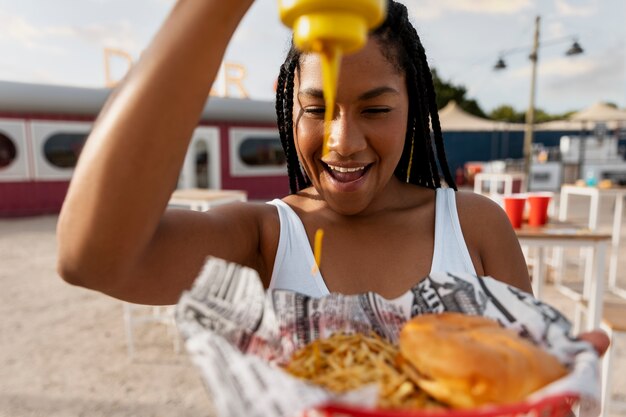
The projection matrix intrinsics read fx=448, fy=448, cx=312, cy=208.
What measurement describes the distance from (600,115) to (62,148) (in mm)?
18746

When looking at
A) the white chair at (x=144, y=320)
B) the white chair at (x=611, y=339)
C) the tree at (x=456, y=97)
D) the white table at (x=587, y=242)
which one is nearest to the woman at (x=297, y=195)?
the white chair at (x=611, y=339)

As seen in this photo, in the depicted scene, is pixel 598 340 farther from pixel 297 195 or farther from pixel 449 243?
pixel 297 195

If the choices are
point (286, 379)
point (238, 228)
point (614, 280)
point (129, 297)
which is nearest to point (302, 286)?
point (238, 228)

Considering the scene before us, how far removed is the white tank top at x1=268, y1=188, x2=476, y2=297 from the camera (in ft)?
4.36

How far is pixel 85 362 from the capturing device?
4184 millimetres

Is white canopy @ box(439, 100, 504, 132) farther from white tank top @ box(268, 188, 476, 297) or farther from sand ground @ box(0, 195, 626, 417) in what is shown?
white tank top @ box(268, 188, 476, 297)

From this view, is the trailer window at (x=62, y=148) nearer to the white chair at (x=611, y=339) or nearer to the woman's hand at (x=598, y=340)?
the white chair at (x=611, y=339)

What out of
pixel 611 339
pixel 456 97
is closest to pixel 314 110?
pixel 611 339

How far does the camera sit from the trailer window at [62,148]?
1239cm

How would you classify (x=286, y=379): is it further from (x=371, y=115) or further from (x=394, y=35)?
(x=394, y=35)

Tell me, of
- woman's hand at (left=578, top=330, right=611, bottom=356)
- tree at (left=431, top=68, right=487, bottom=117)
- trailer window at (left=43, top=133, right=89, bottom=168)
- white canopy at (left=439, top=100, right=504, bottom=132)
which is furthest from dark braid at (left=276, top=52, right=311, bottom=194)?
tree at (left=431, top=68, right=487, bottom=117)

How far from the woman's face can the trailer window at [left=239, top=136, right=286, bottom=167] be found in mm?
14209

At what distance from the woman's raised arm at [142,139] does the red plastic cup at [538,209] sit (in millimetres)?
3996

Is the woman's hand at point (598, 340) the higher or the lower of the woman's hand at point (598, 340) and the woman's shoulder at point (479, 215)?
the lower
